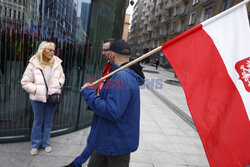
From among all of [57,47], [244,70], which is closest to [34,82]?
[57,47]

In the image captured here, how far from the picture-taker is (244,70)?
4.44 feet

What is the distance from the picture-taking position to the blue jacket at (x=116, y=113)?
1.39 m

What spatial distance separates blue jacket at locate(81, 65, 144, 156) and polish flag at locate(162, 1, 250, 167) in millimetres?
510

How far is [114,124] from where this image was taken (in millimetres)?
1517

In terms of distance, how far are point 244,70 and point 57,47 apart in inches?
111

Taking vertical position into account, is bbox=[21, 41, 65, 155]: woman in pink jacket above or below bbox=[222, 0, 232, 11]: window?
below

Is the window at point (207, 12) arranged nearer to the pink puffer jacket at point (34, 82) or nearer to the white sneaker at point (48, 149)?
the pink puffer jacket at point (34, 82)

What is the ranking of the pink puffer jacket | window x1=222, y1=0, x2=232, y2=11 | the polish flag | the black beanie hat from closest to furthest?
the polish flag → the black beanie hat → the pink puffer jacket → window x1=222, y1=0, x2=232, y2=11

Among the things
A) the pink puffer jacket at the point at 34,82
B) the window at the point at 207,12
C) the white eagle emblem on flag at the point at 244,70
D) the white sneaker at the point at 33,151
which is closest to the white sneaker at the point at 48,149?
the white sneaker at the point at 33,151

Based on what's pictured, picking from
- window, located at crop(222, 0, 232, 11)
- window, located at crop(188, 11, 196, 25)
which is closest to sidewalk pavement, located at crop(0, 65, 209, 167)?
window, located at crop(222, 0, 232, 11)

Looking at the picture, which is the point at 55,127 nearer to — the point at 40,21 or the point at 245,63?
the point at 40,21

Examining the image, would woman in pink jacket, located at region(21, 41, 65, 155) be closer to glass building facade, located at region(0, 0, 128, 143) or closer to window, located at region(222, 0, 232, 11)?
glass building facade, located at region(0, 0, 128, 143)

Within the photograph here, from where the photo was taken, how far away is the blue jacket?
Result: 1.39m

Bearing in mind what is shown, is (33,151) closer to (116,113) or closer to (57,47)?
(57,47)
